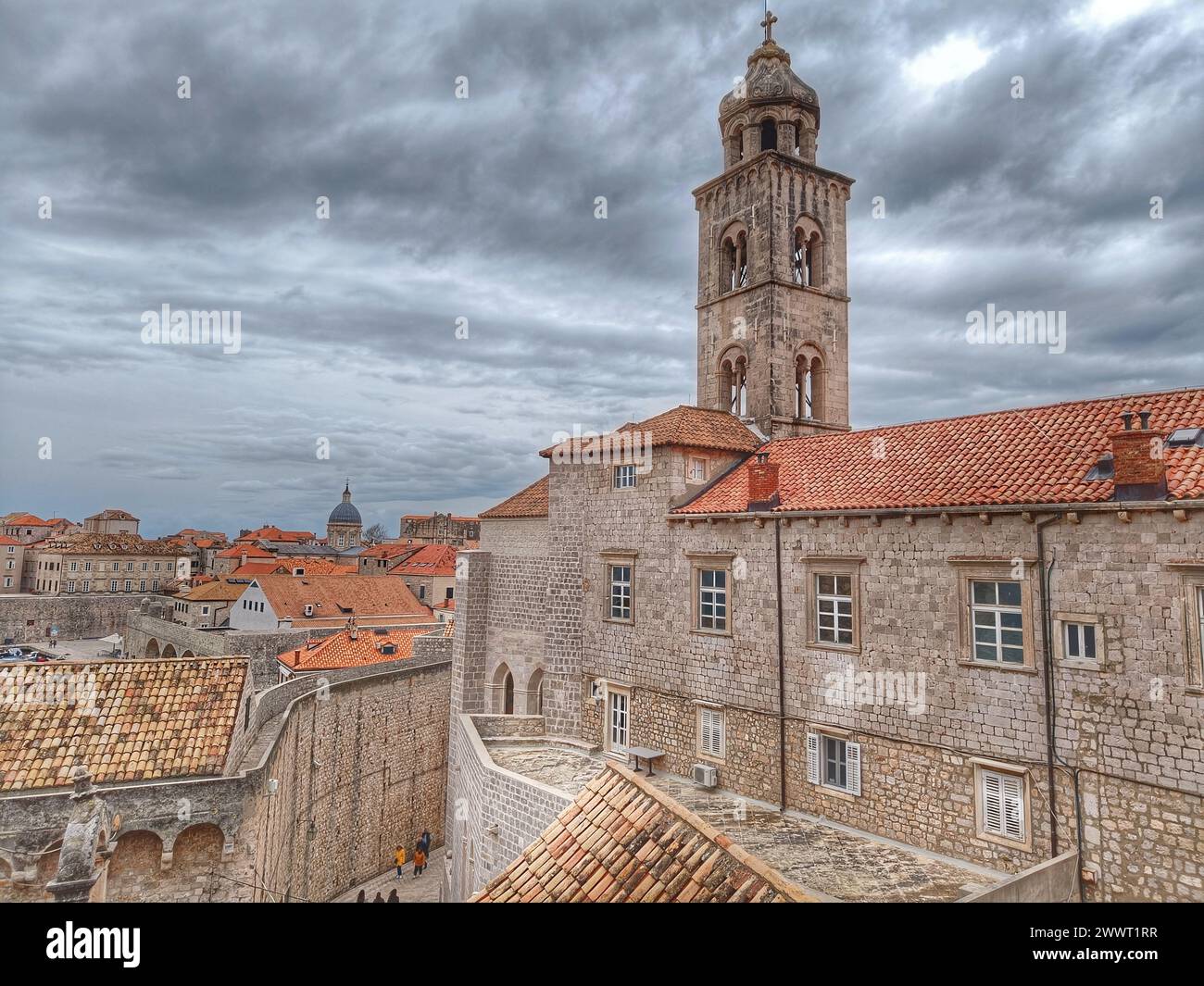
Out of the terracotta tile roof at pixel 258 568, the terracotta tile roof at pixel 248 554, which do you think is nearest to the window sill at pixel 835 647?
the terracotta tile roof at pixel 258 568

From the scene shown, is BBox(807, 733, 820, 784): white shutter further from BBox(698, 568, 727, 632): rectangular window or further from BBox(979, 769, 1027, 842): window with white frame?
BBox(979, 769, 1027, 842): window with white frame

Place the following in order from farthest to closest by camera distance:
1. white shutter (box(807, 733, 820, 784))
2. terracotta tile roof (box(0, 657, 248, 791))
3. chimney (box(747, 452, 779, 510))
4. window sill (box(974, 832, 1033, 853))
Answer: chimney (box(747, 452, 779, 510)) < white shutter (box(807, 733, 820, 784)) < terracotta tile roof (box(0, 657, 248, 791)) < window sill (box(974, 832, 1033, 853))

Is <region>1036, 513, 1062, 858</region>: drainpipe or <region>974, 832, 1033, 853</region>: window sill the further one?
<region>974, 832, 1033, 853</region>: window sill

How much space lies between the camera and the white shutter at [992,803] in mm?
11852

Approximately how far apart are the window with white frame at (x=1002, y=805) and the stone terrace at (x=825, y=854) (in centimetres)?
70

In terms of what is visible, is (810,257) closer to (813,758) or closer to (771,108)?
(771,108)

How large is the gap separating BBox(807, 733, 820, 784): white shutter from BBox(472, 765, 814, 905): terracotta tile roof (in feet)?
22.7

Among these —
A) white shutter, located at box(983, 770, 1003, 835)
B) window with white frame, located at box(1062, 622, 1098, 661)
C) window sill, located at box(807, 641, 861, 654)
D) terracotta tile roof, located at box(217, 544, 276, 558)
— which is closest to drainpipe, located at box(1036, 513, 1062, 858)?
window with white frame, located at box(1062, 622, 1098, 661)

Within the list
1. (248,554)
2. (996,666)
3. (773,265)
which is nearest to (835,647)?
(996,666)

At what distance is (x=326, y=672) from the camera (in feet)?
78.8

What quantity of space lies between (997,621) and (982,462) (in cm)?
317

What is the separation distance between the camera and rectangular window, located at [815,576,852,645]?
14.2 metres
